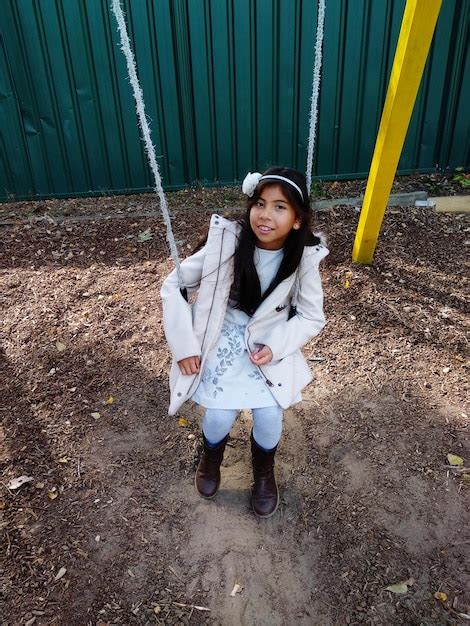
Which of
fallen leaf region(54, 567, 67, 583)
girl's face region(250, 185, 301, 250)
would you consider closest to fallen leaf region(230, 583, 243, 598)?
fallen leaf region(54, 567, 67, 583)

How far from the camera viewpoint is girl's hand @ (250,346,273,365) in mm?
1941

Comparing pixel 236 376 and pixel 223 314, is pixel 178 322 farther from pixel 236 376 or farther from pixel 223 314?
pixel 236 376

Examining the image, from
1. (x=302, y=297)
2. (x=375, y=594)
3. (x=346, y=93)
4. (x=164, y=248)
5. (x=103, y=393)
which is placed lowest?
(x=375, y=594)

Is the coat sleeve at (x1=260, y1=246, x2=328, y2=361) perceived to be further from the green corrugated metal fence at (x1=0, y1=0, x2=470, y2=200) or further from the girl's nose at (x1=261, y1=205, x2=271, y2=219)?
the green corrugated metal fence at (x1=0, y1=0, x2=470, y2=200)

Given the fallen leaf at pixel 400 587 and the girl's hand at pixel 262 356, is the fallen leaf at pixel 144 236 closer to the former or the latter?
the girl's hand at pixel 262 356

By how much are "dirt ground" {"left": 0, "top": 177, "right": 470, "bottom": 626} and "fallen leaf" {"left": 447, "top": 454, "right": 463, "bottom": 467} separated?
30 millimetres

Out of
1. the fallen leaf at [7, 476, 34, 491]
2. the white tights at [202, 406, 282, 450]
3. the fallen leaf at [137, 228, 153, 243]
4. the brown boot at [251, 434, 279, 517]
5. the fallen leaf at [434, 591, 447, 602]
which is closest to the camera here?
the fallen leaf at [434, 591, 447, 602]

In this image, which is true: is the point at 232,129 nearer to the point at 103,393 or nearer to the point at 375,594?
the point at 103,393

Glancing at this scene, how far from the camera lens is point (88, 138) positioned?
4.73 meters

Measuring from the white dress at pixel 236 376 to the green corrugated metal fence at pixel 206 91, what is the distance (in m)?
3.10

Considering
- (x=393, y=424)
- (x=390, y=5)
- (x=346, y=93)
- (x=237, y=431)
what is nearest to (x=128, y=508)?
(x=237, y=431)

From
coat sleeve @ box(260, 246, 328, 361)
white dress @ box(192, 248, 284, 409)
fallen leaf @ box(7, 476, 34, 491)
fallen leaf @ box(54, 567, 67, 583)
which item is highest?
coat sleeve @ box(260, 246, 328, 361)

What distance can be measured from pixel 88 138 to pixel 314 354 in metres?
2.92

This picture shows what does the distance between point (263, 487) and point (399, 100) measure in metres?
2.10
